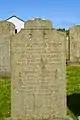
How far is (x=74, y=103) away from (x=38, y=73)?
3169 mm

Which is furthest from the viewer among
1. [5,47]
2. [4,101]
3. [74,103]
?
[5,47]

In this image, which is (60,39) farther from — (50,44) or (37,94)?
(37,94)

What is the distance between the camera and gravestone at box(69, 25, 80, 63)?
22.7 metres

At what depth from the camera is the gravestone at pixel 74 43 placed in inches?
893

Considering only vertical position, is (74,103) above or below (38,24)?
below

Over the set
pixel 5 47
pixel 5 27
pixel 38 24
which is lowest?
pixel 5 47

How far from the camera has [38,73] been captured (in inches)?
338

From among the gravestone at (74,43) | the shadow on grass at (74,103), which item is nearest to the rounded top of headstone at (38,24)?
the shadow on grass at (74,103)

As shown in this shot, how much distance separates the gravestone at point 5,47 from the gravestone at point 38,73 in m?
8.05

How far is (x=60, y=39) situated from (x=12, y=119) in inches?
90.2


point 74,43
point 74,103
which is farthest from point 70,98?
point 74,43

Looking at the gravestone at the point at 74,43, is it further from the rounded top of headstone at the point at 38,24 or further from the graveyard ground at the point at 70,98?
the rounded top of headstone at the point at 38,24

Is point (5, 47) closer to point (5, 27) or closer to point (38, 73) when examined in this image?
point (5, 27)

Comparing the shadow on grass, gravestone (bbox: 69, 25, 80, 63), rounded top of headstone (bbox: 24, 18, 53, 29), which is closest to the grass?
the shadow on grass
